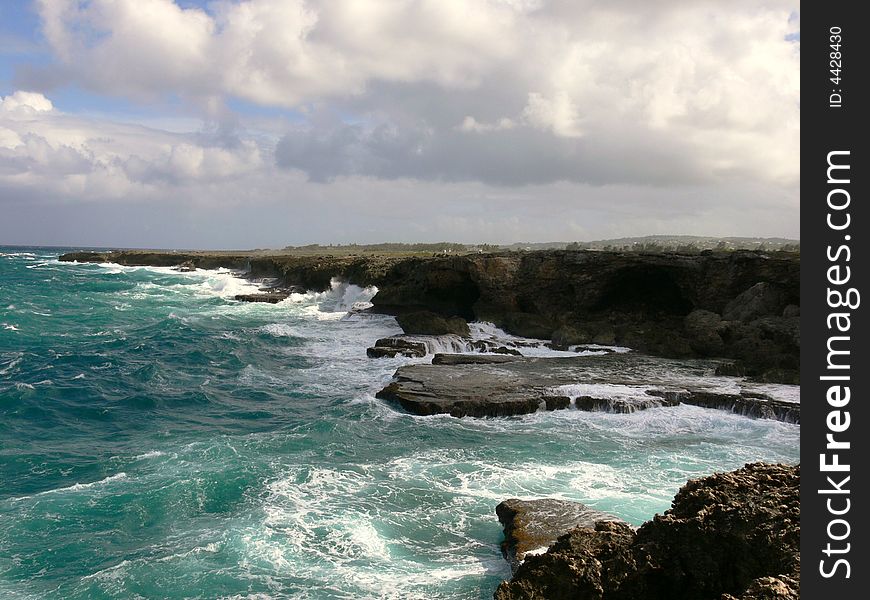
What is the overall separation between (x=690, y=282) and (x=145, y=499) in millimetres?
27940

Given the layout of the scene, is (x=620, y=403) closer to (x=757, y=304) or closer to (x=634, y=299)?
(x=757, y=304)

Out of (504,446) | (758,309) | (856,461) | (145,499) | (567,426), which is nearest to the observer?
(856,461)

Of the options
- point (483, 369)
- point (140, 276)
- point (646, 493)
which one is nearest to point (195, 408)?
point (483, 369)

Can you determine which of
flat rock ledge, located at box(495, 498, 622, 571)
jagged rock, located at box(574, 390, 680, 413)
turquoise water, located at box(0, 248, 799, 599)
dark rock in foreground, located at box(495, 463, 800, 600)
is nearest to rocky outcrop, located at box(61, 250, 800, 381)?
jagged rock, located at box(574, 390, 680, 413)

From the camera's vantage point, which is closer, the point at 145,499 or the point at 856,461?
the point at 856,461

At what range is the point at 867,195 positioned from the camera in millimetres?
4062

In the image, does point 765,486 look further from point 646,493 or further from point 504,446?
point 504,446

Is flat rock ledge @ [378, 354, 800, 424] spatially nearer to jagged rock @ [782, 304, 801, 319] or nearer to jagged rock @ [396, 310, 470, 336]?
jagged rock @ [782, 304, 801, 319]

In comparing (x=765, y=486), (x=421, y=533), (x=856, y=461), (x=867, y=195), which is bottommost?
(x=421, y=533)

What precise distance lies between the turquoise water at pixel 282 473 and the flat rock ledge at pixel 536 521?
42cm

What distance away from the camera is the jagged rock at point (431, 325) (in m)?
29.3

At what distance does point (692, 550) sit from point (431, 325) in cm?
2320

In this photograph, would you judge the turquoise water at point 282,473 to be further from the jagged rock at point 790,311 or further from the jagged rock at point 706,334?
the jagged rock at point 790,311

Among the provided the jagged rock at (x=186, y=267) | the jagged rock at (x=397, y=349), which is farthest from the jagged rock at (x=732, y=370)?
the jagged rock at (x=186, y=267)
